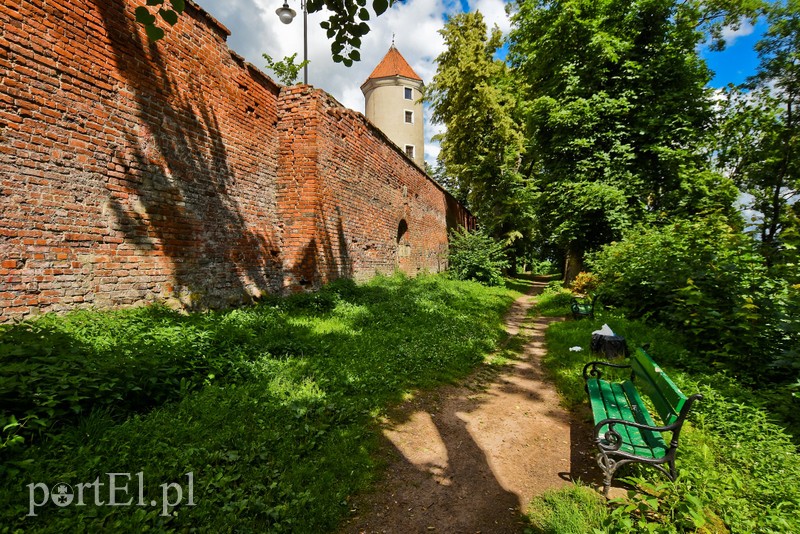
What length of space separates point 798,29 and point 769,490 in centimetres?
1643

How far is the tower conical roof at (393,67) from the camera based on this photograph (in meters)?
28.4

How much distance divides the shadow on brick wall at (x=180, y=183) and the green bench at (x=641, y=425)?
612cm

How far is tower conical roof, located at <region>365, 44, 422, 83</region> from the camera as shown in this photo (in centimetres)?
2841

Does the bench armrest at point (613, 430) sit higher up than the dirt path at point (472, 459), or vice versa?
the bench armrest at point (613, 430)

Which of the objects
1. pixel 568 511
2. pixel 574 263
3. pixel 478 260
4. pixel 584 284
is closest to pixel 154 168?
pixel 568 511

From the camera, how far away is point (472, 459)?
138 inches

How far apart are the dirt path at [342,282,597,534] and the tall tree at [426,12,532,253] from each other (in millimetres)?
15461

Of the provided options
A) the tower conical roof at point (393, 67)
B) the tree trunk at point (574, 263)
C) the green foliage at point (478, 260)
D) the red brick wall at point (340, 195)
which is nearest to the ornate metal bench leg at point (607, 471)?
the red brick wall at point (340, 195)

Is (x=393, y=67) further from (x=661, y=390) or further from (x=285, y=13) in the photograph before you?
(x=661, y=390)

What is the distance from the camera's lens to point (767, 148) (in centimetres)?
1226

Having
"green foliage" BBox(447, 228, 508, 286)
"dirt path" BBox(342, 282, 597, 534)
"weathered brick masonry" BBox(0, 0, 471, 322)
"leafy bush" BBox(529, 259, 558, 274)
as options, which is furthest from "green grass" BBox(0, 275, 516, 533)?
"leafy bush" BBox(529, 259, 558, 274)

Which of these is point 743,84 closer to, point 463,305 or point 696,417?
point 463,305

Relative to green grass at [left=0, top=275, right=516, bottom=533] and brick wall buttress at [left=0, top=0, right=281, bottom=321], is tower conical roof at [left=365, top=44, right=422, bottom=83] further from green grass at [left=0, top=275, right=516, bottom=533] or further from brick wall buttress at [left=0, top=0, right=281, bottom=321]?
green grass at [left=0, top=275, right=516, bottom=533]

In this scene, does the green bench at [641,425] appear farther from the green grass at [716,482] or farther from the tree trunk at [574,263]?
the tree trunk at [574,263]
